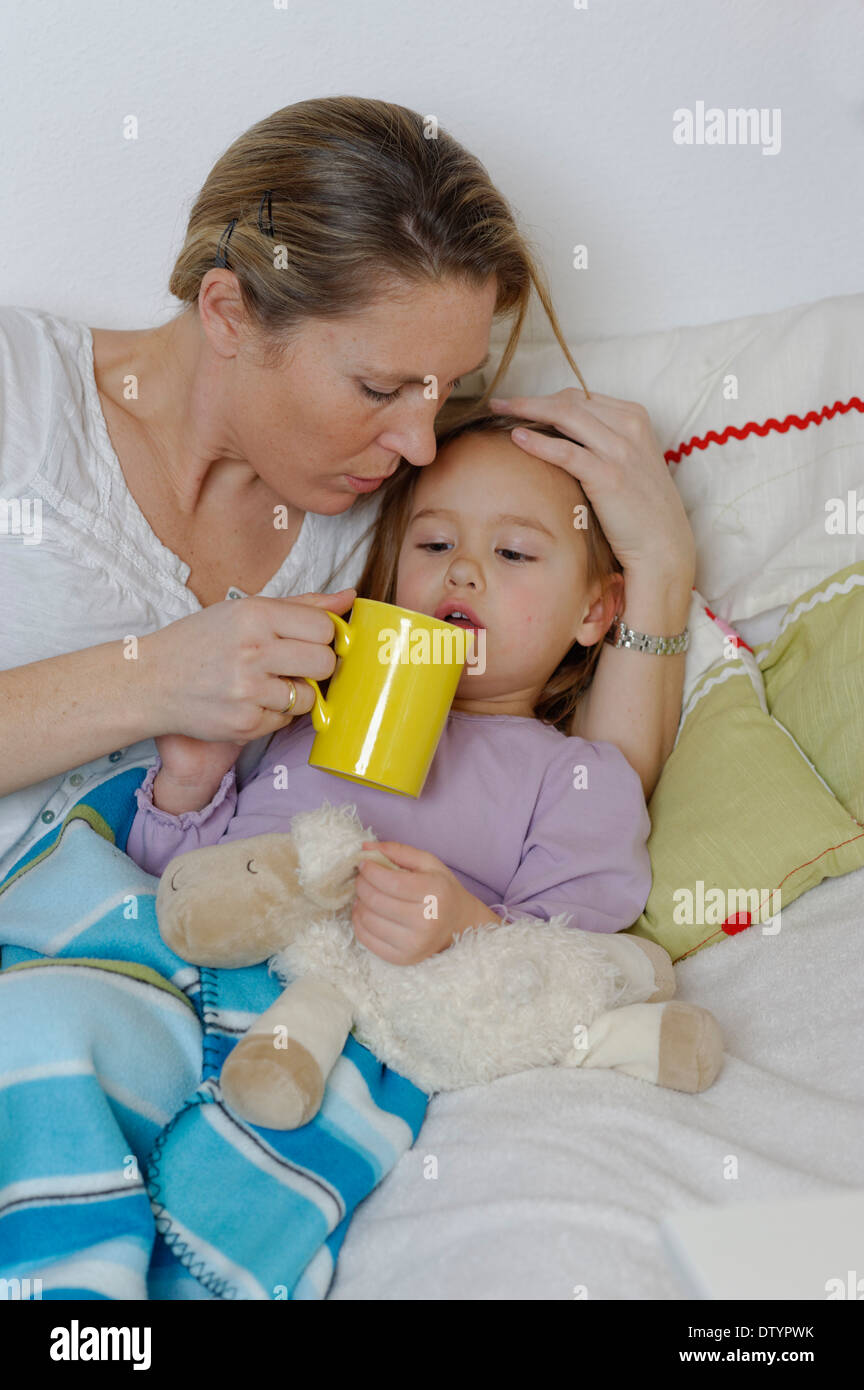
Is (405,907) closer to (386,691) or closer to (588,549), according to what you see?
(386,691)

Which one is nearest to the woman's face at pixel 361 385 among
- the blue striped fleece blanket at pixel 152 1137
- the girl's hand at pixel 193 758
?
the girl's hand at pixel 193 758

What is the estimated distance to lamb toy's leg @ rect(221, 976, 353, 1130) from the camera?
1055 millimetres

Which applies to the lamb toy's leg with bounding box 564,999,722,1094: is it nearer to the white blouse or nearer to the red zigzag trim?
the white blouse

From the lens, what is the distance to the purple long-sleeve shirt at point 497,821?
1.42 meters

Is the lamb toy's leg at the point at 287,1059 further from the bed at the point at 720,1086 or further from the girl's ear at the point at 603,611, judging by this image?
the girl's ear at the point at 603,611

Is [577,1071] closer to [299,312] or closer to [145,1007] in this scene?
[145,1007]

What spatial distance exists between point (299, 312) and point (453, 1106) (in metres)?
0.84

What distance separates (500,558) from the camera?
154 centimetres

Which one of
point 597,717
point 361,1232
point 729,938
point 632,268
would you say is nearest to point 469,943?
point 361,1232

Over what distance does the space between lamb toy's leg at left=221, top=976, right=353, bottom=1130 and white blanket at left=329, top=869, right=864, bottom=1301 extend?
0.12 m

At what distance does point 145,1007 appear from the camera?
3.78 feet

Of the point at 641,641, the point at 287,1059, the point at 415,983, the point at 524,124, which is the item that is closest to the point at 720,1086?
the point at 415,983

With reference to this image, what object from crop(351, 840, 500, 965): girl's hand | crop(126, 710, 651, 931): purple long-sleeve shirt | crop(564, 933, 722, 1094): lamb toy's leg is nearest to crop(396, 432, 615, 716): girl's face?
crop(126, 710, 651, 931): purple long-sleeve shirt

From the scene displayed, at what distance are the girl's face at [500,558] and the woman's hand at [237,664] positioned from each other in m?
0.25
